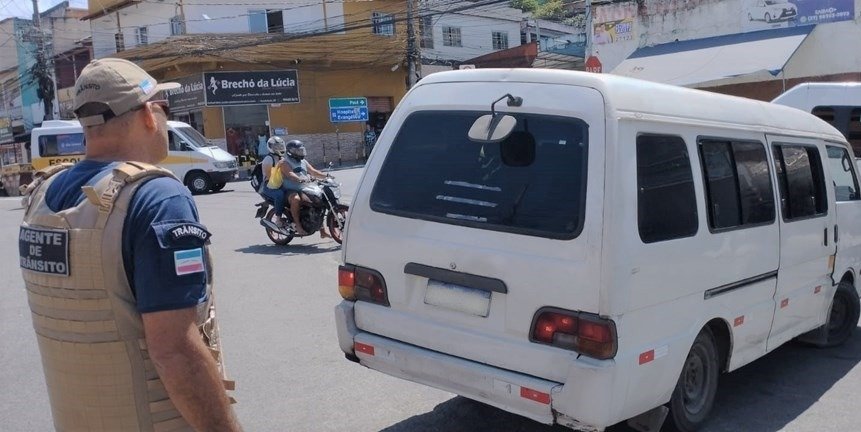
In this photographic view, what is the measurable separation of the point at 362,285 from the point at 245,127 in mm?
31360

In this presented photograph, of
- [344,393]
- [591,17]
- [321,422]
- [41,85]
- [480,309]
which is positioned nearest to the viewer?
[480,309]

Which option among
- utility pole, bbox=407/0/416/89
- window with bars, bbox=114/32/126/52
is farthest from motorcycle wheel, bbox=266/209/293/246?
window with bars, bbox=114/32/126/52

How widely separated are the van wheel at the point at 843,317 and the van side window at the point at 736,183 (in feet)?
6.29

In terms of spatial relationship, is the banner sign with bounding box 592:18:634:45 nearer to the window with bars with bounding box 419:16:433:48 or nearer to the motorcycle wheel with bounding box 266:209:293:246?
the motorcycle wheel with bounding box 266:209:293:246

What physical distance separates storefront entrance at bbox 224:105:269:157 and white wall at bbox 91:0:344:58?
391cm

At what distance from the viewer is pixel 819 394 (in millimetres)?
5234

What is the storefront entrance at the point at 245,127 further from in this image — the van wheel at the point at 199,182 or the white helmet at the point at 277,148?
the white helmet at the point at 277,148

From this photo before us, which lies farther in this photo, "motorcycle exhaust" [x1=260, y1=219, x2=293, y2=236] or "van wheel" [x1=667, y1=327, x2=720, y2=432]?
"motorcycle exhaust" [x1=260, y1=219, x2=293, y2=236]

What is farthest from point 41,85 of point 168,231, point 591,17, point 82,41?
point 168,231

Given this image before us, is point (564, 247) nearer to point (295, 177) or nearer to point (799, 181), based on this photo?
point (799, 181)

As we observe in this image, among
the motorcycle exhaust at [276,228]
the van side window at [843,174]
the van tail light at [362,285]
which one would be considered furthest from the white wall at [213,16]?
the van tail light at [362,285]

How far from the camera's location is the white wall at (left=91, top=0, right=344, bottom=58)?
35.2m

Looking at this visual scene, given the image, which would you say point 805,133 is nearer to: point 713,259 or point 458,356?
point 713,259

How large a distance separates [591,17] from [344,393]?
20826mm
